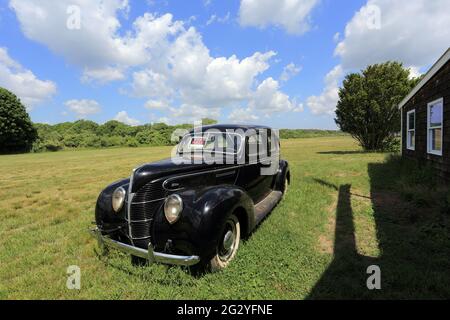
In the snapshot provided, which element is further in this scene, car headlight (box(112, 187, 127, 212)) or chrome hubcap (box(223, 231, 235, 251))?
car headlight (box(112, 187, 127, 212))

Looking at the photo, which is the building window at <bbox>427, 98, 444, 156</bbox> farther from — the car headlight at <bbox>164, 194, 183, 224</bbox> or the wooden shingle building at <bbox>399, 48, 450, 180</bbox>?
the car headlight at <bbox>164, 194, 183, 224</bbox>

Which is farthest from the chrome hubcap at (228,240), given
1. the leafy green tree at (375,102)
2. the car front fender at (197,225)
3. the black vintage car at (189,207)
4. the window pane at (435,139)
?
the leafy green tree at (375,102)

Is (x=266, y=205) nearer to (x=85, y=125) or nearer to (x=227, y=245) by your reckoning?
(x=227, y=245)

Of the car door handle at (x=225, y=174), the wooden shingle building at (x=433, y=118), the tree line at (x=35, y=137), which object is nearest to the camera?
the car door handle at (x=225, y=174)

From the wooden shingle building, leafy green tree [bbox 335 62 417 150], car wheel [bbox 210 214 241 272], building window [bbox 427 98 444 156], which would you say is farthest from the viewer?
leafy green tree [bbox 335 62 417 150]

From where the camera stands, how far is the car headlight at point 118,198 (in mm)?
3758

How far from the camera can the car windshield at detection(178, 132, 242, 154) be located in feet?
15.6

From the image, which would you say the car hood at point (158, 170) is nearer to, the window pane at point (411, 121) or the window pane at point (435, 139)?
the window pane at point (435, 139)

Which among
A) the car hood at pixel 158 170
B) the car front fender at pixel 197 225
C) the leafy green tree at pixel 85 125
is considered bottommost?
the car front fender at pixel 197 225

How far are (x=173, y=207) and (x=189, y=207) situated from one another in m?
0.20

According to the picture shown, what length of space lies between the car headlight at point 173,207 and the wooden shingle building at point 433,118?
23.2 feet

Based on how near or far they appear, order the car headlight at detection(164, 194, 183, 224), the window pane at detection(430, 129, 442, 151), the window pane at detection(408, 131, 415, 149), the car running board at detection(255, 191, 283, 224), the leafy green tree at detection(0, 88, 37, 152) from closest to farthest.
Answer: the car headlight at detection(164, 194, 183, 224), the car running board at detection(255, 191, 283, 224), the window pane at detection(430, 129, 442, 151), the window pane at detection(408, 131, 415, 149), the leafy green tree at detection(0, 88, 37, 152)

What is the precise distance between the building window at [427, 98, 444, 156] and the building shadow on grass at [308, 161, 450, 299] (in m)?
3.14

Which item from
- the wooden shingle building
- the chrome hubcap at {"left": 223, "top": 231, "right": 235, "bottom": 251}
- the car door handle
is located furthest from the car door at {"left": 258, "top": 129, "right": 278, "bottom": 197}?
the wooden shingle building
